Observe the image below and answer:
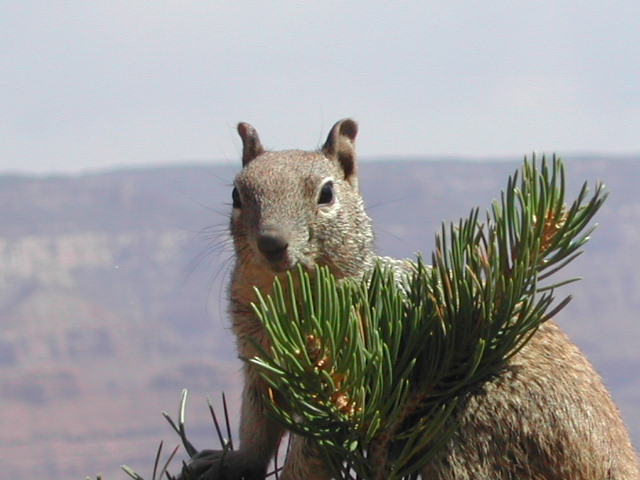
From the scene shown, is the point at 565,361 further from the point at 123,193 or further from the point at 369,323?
the point at 123,193

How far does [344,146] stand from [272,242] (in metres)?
0.82

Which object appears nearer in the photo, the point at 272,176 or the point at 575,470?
the point at 575,470

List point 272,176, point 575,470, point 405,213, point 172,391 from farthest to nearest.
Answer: point 405,213 → point 172,391 → point 272,176 → point 575,470

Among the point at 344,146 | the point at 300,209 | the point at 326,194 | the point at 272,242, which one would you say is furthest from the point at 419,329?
the point at 344,146

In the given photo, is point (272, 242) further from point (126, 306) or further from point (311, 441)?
point (126, 306)

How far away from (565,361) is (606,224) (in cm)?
13730

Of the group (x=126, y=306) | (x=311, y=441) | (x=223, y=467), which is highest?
(x=311, y=441)

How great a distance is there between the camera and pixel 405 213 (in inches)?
5295

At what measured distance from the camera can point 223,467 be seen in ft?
11.0

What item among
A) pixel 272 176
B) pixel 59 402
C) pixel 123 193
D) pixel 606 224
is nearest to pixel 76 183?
pixel 123 193

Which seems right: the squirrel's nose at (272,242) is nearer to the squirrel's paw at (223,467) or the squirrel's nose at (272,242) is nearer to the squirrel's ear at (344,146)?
the squirrel's paw at (223,467)

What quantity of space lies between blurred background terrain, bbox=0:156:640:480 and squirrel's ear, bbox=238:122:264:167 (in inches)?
4053

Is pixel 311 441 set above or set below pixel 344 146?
below

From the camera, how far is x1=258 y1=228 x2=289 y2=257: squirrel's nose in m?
3.18
